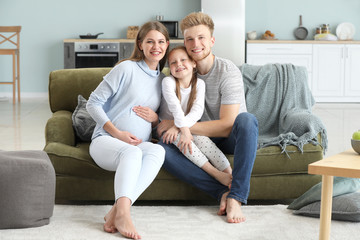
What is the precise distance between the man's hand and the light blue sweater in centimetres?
5

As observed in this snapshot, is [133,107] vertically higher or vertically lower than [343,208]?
higher

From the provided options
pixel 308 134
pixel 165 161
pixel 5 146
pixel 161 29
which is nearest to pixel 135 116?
pixel 165 161

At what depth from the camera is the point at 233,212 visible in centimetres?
265

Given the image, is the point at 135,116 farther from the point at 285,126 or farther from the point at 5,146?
the point at 5,146

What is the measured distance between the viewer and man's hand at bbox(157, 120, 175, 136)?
288 cm

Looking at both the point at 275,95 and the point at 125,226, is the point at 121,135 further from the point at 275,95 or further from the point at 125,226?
the point at 275,95

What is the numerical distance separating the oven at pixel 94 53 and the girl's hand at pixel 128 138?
550 centimetres

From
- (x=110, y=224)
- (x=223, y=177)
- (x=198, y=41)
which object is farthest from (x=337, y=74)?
(x=110, y=224)

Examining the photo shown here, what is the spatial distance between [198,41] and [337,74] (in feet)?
18.9

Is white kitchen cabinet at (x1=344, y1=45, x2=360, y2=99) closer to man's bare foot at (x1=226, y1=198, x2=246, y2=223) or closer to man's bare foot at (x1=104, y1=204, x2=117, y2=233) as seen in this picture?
man's bare foot at (x1=226, y1=198, x2=246, y2=223)

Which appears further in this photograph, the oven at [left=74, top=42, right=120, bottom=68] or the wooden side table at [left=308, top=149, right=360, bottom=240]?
the oven at [left=74, top=42, right=120, bottom=68]

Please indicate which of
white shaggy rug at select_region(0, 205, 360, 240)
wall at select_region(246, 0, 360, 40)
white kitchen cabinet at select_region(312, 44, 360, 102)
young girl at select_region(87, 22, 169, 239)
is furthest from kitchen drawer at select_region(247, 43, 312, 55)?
white shaggy rug at select_region(0, 205, 360, 240)

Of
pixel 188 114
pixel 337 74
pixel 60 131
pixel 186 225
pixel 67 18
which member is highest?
pixel 67 18

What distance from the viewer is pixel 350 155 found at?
238 cm
